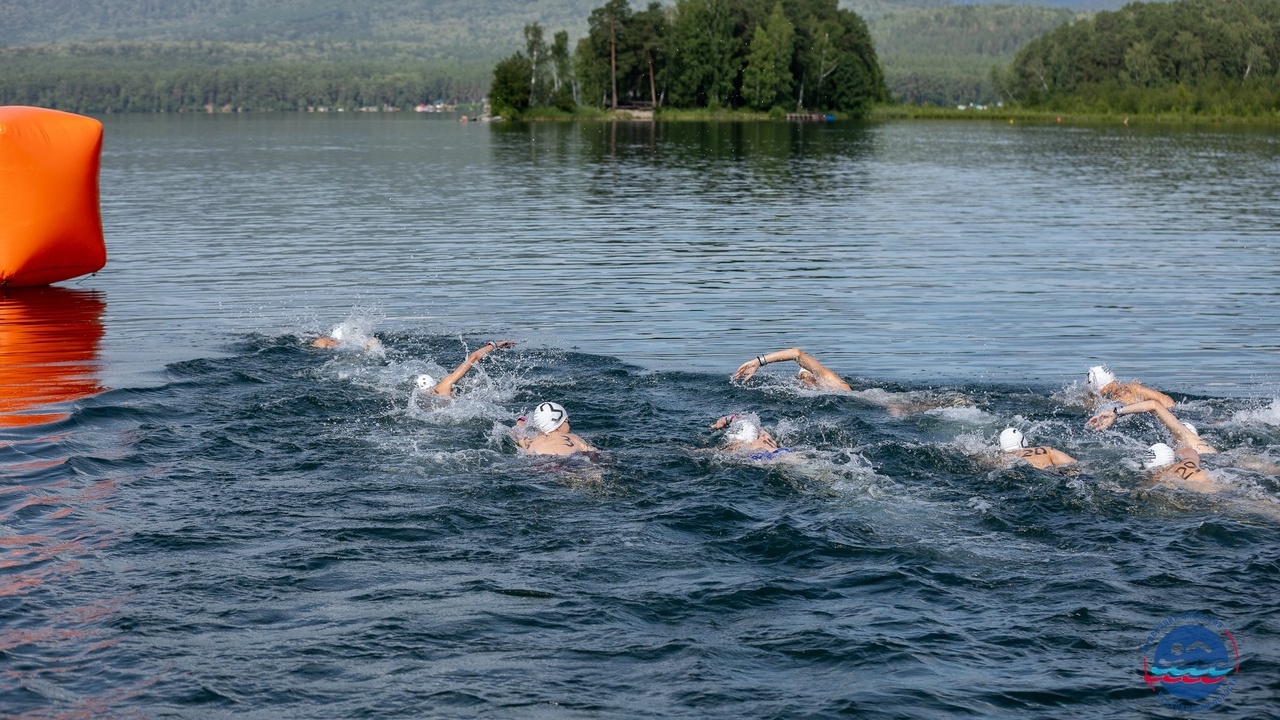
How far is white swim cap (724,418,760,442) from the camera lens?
15273mm

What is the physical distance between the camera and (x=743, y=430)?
50.3 ft

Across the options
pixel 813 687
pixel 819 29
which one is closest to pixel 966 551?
pixel 813 687

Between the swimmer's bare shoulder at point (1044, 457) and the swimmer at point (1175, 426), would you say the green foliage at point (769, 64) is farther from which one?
the swimmer's bare shoulder at point (1044, 457)

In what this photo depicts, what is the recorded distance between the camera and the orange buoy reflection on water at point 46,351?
18.4m

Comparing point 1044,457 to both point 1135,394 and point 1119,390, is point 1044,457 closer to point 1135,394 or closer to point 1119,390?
point 1135,394

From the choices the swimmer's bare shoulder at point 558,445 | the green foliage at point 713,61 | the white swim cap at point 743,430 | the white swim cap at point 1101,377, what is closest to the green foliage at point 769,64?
the green foliage at point 713,61

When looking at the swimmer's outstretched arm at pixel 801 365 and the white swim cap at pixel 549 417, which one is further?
the swimmer's outstretched arm at pixel 801 365

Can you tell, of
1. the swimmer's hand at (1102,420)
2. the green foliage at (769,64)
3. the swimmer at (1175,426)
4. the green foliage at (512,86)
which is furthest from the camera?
the green foliage at (512,86)

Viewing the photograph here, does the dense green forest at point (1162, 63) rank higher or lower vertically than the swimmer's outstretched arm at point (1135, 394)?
higher

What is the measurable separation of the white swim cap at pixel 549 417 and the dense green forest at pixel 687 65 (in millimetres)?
135553

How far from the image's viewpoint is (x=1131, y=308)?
2656 cm

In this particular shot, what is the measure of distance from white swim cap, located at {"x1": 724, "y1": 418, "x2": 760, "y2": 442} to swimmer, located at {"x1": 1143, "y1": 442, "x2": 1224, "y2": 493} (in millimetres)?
4390

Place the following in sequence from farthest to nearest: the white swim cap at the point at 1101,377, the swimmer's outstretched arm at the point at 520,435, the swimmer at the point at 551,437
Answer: the white swim cap at the point at 1101,377 → the swimmer's outstretched arm at the point at 520,435 → the swimmer at the point at 551,437

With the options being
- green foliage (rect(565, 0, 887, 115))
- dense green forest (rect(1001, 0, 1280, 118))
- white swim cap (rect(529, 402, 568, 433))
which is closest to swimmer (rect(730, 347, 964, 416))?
white swim cap (rect(529, 402, 568, 433))
